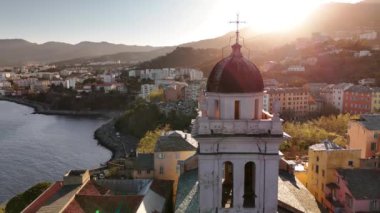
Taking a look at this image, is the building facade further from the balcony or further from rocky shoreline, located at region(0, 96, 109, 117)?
rocky shoreline, located at region(0, 96, 109, 117)

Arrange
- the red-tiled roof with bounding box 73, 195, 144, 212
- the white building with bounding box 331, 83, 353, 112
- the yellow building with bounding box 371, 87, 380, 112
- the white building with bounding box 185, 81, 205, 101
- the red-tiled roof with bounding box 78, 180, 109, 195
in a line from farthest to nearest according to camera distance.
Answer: the white building with bounding box 185, 81, 205, 101
the white building with bounding box 331, 83, 353, 112
the yellow building with bounding box 371, 87, 380, 112
the red-tiled roof with bounding box 78, 180, 109, 195
the red-tiled roof with bounding box 73, 195, 144, 212

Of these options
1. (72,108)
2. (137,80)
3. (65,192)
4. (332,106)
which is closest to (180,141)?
(65,192)

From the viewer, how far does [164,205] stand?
25062 mm

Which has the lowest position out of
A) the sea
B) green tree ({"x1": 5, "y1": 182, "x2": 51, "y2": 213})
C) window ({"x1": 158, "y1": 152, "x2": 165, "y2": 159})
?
the sea

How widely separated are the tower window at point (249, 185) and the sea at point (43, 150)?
122ft

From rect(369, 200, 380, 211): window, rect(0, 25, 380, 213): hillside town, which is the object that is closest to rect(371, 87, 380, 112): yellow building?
rect(0, 25, 380, 213): hillside town

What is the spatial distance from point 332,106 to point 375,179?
50860mm

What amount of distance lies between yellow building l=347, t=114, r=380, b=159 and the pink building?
312 inches

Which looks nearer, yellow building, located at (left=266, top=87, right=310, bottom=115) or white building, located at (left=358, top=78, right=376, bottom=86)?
yellow building, located at (left=266, top=87, right=310, bottom=115)

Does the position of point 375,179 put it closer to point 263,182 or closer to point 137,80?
point 263,182

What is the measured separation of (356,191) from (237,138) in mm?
12238

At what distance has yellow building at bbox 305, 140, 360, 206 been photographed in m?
24.3

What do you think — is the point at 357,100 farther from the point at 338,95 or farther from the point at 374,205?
the point at 374,205

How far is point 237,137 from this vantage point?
12445 mm
